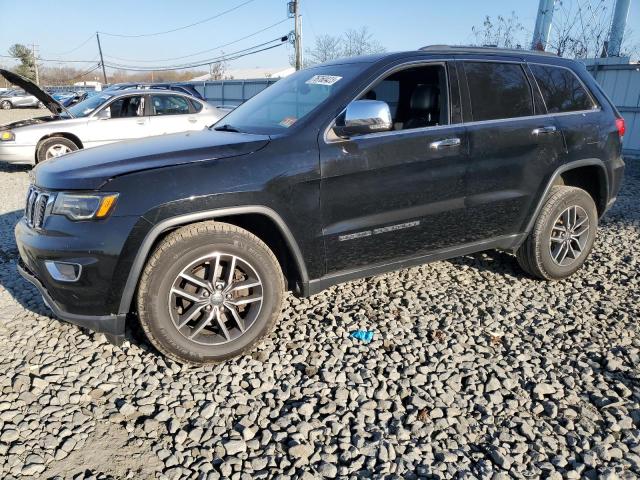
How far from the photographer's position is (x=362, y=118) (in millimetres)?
2971

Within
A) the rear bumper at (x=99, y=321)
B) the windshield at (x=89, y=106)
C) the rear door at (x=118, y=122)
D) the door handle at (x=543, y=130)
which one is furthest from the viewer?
the windshield at (x=89, y=106)

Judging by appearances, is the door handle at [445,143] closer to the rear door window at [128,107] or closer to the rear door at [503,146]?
the rear door at [503,146]

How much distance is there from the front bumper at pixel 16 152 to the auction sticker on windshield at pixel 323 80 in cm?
721

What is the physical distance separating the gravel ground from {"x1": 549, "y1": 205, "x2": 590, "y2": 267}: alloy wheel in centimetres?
37

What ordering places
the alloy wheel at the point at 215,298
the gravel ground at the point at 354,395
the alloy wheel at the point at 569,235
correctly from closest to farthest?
1. the gravel ground at the point at 354,395
2. the alloy wheel at the point at 215,298
3. the alloy wheel at the point at 569,235

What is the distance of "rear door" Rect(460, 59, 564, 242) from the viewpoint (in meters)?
3.51

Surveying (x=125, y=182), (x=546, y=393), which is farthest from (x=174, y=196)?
(x=546, y=393)

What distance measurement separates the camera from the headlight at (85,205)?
2531 mm

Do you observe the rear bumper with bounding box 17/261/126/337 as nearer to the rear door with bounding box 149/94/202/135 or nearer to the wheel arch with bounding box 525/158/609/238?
the wheel arch with bounding box 525/158/609/238

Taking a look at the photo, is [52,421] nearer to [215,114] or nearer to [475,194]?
[475,194]

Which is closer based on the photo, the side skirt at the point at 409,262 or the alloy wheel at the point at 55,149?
the side skirt at the point at 409,262

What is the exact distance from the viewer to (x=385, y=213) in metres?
3.20

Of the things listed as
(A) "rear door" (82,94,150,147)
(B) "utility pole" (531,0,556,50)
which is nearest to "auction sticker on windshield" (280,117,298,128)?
(A) "rear door" (82,94,150,147)

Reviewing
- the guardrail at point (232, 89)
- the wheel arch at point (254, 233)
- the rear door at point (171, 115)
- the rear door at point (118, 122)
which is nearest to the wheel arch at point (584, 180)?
the wheel arch at point (254, 233)
